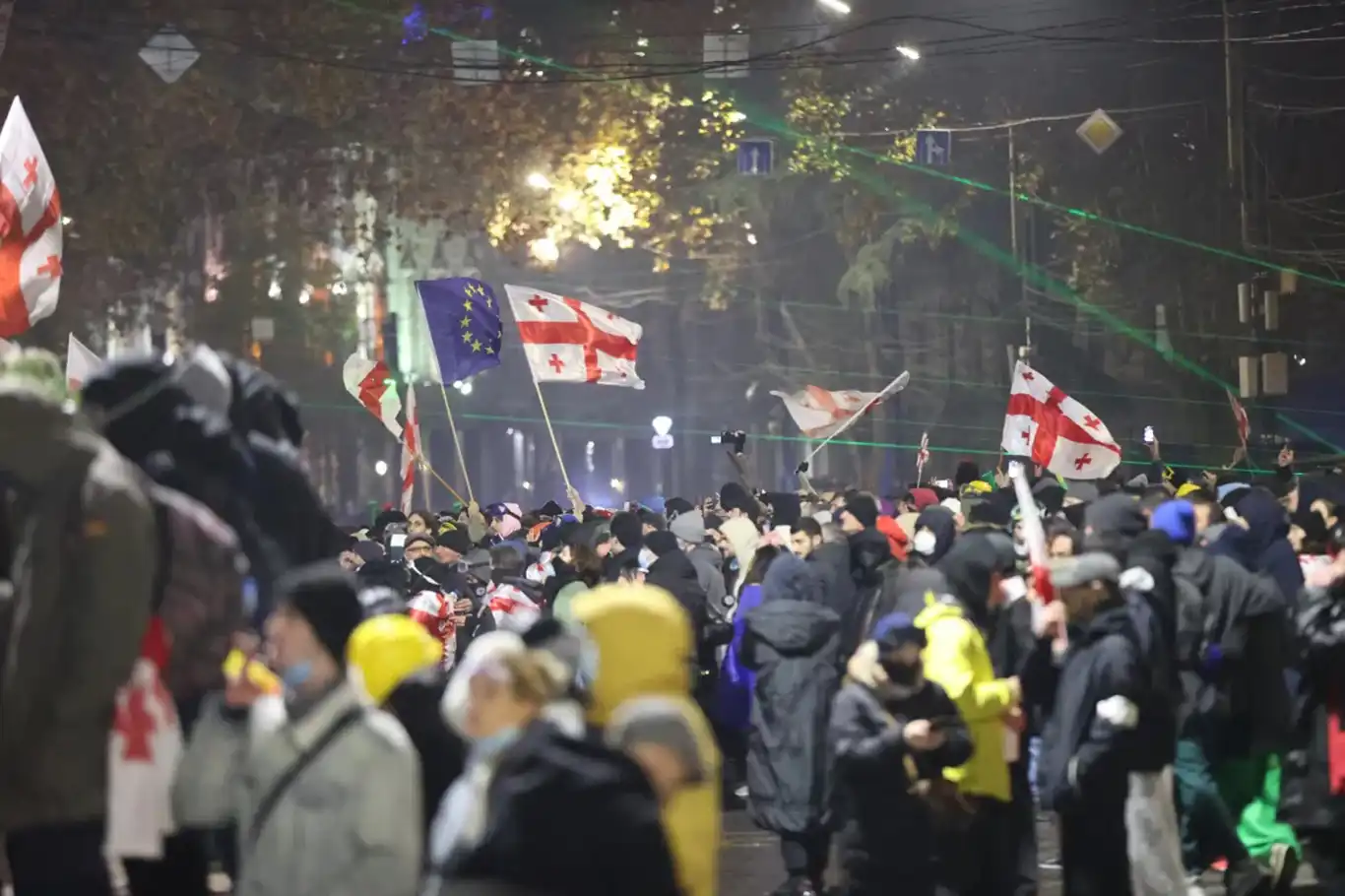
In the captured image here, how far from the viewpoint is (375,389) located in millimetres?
22281

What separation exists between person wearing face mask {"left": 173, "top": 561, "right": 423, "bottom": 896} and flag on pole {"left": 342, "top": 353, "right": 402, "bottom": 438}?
16178 millimetres

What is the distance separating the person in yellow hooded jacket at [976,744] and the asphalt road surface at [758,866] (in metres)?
1.62

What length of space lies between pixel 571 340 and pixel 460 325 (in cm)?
103

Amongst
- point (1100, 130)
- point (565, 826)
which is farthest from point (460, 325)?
point (1100, 130)

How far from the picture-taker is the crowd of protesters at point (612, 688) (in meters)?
5.32

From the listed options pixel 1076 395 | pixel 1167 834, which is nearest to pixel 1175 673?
pixel 1167 834

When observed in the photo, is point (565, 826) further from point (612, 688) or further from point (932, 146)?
point (932, 146)

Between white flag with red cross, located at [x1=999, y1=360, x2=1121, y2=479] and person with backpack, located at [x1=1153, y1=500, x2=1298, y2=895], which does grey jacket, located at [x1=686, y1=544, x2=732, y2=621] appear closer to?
white flag with red cross, located at [x1=999, y1=360, x2=1121, y2=479]

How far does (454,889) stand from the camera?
4.38m

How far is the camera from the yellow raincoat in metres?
8.68

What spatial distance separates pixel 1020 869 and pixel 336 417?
51.1 metres

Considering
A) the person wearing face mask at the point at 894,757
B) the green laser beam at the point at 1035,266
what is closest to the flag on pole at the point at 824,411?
the green laser beam at the point at 1035,266

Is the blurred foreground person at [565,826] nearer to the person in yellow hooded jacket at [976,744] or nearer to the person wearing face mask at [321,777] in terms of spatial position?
the person wearing face mask at [321,777]

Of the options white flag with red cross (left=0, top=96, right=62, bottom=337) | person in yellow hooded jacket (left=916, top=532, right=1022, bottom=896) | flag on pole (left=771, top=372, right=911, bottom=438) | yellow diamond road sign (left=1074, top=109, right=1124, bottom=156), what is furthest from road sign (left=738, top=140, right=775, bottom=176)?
person in yellow hooded jacket (left=916, top=532, right=1022, bottom=896)
